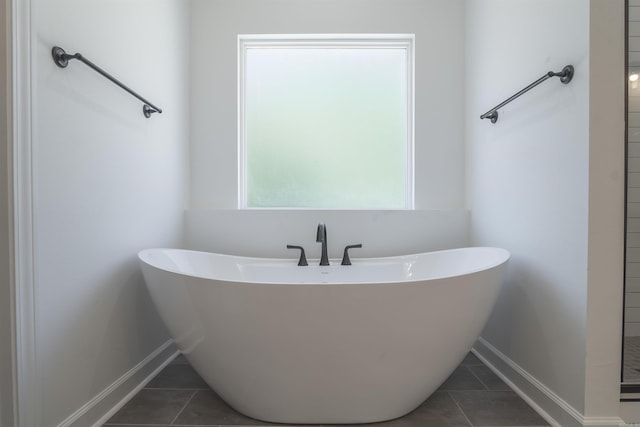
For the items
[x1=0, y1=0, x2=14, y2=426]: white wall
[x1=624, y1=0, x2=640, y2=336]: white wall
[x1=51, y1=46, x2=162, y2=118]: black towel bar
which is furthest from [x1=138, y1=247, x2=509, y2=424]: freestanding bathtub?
[x1=51, y1=46, x2=162, y2=118]: black towel bar

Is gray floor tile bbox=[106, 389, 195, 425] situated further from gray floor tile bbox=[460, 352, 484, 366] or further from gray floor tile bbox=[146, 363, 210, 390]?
gray floor tile bbox=[460, 352, 484, 366]

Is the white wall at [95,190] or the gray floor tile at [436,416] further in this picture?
the gray floor tile at [436,416]

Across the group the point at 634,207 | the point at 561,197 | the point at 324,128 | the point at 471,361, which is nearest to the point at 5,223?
the point at 324,128

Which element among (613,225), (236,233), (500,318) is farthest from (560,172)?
(236,233)

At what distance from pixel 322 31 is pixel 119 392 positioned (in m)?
2.32

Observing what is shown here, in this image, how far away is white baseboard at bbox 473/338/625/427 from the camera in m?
1.23

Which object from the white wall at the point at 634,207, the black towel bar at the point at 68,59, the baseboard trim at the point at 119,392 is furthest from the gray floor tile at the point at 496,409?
the black towel bar at the point at 68,59

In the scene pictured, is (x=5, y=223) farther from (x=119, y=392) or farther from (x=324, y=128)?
(x=324, y=128)

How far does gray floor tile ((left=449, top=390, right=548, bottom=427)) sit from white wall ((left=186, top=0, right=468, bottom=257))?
88cm

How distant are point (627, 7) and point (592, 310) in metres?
1.09

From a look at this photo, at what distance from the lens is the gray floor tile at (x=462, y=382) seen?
5.46 feet

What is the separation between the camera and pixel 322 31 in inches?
89.0

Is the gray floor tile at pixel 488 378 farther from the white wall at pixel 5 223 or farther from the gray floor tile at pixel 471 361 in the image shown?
the white wall at pixel 5 223

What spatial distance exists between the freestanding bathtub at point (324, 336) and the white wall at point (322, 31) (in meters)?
0.79
